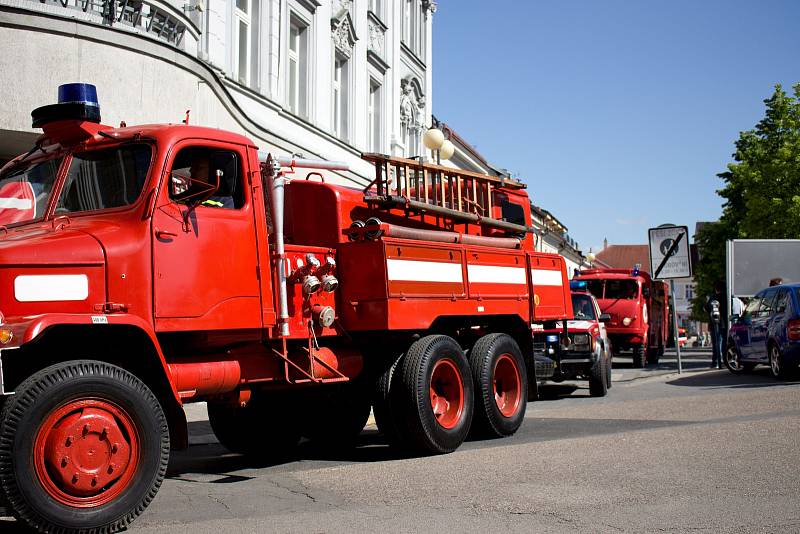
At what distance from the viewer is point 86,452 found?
5648mm

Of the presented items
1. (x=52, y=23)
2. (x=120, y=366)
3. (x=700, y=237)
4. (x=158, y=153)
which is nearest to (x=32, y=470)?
(x=120, y=366)

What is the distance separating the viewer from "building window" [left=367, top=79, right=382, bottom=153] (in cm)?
2973

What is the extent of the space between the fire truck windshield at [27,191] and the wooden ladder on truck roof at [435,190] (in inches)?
114

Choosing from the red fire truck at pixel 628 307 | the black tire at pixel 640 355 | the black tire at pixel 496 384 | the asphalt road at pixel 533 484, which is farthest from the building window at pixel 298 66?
the black tire at pixel 496 384

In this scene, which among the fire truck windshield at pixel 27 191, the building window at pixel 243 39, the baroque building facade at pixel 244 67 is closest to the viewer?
the fire truck windshield at pixel 27 191

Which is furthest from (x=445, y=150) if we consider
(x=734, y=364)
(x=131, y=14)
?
(x=734, y=364)

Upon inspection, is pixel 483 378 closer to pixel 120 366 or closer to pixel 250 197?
pixel 250 197

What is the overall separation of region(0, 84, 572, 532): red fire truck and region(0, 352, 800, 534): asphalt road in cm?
46

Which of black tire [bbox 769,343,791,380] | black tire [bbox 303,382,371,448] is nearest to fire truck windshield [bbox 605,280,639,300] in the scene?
black tire [bbox 769,343,791,380]

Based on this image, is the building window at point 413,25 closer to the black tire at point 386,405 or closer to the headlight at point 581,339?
the headlight at point 581,339

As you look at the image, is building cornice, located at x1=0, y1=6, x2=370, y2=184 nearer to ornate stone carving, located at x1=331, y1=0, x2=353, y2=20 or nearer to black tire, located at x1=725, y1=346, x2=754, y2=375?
ornate stone carving, located at x1=331, y1=0, x2=353, y2=20

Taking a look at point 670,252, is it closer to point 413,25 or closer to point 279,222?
point 413,25

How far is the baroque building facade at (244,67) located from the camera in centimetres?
1402

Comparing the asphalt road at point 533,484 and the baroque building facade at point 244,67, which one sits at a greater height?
the baroque building facade at point 244,67
